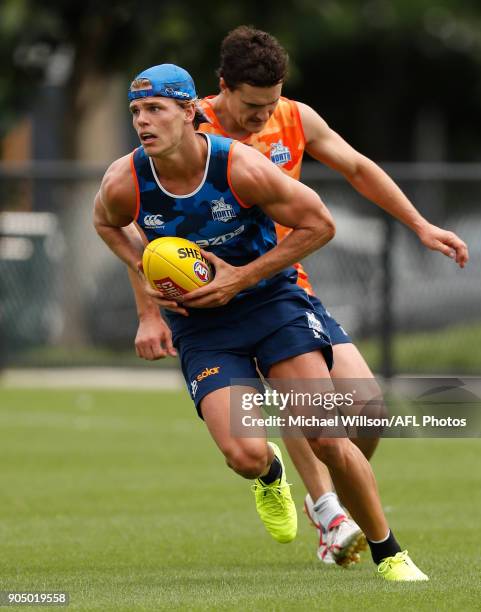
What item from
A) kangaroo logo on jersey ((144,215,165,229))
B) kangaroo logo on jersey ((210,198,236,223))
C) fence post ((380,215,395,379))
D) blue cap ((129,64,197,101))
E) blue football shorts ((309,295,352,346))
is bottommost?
fence post ((380,215,395,379))

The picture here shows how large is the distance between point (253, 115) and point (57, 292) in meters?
12.3

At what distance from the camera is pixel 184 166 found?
7.09 m

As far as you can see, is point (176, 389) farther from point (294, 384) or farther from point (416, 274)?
point (294, 384)

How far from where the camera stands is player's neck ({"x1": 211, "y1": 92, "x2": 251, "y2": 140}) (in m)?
7.98

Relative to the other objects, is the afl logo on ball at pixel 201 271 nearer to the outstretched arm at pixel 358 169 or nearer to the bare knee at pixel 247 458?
the bare knee at pixel 247 458

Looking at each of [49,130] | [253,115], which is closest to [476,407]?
[253,115]

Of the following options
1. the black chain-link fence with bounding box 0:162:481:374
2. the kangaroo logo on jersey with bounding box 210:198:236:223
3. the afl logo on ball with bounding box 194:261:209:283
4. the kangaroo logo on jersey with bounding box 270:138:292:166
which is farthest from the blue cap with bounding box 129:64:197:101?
the black chain-link fence with bounding box 0:162:481:374

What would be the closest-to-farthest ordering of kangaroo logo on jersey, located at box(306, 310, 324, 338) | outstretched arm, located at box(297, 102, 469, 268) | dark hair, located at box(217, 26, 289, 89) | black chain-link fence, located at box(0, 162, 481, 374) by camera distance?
kangaroo logo on jersey, located at box(306, 310, 324, 338) < dark hair, located at box(217, 26, 289, 89) < outstretched arm, located at box(297, 102, 469, 268) < black chain-link fence, located at box(0, 162, 481, 374)

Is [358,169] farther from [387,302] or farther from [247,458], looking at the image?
[387,302]

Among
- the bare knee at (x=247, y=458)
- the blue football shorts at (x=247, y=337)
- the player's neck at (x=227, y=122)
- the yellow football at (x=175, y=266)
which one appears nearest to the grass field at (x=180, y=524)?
the bare knee at (x=247, y=458)

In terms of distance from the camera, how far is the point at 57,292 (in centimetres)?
1978

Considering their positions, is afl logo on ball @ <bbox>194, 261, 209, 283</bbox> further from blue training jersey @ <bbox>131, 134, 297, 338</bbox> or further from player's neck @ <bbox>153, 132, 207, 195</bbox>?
player's neck @ <bbox>153, 132, 207, 195</bbox>

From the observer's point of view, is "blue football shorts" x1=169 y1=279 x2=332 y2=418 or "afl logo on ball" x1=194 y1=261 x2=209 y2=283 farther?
"blue football shorts" x1=169 y1=279 x2=332 y2=418

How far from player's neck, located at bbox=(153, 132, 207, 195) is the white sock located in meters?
2.00
